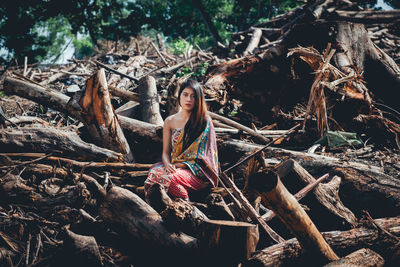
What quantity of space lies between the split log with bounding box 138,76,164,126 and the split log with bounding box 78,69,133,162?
77cm

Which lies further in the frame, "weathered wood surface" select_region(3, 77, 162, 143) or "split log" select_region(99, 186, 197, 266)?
"weathered wood surface" select_region(3, 77, 162, 143)

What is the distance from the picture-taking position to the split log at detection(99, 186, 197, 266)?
235 cm

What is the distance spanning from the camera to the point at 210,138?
313 centimetres

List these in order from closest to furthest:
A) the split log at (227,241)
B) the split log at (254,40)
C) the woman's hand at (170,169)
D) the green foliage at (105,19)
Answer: the split log at (227,241) → the woman's hand at (170,169) → the split log at (254,40) → the green foliage at (105,19)

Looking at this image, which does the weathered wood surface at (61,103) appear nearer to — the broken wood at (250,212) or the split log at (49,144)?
the split log at (49,144)

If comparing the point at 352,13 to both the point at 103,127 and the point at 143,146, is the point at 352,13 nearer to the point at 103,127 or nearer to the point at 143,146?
the point at 143,146

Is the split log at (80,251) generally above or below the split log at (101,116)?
below

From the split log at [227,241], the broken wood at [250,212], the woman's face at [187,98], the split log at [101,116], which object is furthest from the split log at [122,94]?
Result: the split log at [227,241]

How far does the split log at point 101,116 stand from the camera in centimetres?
372

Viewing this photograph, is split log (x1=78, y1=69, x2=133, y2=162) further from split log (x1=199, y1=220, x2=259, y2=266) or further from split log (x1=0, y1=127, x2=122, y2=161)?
split log (x1=199, y1=220, x2=259, y2=266)

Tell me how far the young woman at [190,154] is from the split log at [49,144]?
98cm

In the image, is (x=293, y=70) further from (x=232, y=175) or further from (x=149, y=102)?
(x=149, y=102)

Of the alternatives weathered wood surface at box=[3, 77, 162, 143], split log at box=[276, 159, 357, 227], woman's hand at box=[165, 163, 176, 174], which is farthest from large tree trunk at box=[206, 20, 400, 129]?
split log at box=[276, 159, 357, 227]

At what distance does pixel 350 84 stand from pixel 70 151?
468 centimetres
